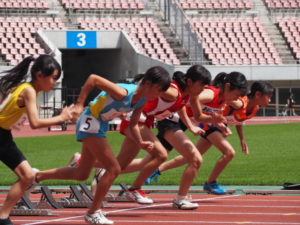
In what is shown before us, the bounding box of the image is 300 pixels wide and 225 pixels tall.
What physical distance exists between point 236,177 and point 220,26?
111ft

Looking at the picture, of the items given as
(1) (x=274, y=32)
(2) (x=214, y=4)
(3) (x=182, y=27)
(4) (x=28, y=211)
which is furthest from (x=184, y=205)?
(2) (x=214, y=4)

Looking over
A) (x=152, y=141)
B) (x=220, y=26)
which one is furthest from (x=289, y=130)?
(x=152, y=141)

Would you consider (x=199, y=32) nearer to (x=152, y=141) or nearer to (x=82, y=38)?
(x=82, y=38)

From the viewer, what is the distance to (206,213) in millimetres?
9289

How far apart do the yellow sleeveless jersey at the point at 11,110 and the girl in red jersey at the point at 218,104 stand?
2.72 metres

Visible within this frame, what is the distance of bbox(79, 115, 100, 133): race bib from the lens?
26.7 ft

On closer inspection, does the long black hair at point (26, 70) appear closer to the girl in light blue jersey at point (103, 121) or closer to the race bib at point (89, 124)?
the girl in light blue jersey at point (103, 121)

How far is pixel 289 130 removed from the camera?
99.7 feet

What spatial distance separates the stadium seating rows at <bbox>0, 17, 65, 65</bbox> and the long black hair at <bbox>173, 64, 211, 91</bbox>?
30517mm

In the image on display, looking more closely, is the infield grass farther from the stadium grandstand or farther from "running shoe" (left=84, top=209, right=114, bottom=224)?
the stadium grandstand

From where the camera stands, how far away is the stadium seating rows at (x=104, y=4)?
4572 centimetres

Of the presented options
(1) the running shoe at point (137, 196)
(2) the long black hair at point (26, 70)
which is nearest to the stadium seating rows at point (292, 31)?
(1) the running shoe at point (137, 196)

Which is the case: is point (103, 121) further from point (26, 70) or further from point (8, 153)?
point (8, 153)

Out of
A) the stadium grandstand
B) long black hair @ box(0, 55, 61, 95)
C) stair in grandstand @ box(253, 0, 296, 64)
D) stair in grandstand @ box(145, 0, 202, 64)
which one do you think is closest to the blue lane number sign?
the stadium grandstand
